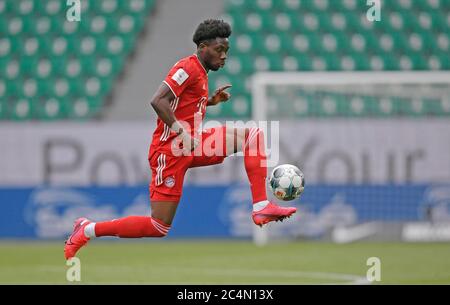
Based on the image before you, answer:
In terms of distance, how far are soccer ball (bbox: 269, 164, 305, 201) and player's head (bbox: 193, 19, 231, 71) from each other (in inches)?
43.1

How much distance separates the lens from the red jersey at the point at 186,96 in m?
7.61

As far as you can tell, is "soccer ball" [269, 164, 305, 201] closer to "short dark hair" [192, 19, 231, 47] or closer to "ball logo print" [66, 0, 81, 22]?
"short dark hair" [192, 19, 231, 47]

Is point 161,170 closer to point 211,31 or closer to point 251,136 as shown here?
point 251,136

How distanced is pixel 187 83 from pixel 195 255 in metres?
5.05

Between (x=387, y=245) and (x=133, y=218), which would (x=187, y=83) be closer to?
(x=133, y=218)

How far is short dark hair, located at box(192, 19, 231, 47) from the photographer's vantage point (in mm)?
7695

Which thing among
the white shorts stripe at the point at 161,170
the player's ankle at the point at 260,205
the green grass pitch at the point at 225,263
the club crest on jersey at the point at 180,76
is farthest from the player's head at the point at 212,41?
the green grass pitch at the point at 225,263

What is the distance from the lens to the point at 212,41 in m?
7.71

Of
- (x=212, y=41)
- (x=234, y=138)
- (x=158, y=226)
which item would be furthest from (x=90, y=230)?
(x=212, y=41)

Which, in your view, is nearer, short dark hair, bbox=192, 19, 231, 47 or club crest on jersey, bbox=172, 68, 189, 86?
club crest on jersey, bbox=172, 68, 189, 86

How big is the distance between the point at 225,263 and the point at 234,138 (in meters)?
3.79

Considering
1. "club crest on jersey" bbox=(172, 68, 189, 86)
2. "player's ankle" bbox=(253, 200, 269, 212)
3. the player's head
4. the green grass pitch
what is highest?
the player's head

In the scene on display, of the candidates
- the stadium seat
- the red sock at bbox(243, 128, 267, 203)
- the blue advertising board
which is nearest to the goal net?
the blue advertising board

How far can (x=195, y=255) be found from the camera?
12.3 m
